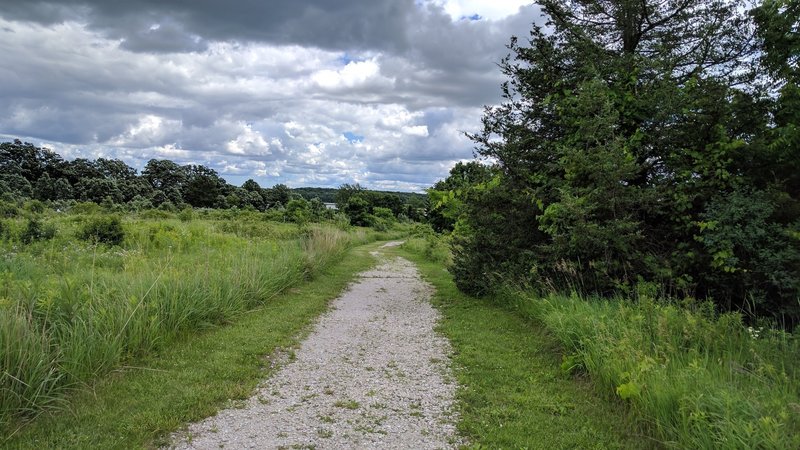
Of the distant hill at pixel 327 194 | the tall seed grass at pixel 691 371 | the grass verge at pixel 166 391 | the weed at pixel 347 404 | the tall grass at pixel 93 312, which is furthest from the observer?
the distant hill at pixel 327 194

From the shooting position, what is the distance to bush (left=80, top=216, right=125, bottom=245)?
16203mm

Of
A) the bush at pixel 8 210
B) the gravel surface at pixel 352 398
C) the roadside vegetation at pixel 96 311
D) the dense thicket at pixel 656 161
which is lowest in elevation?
the gravel surface at pixel 352 398

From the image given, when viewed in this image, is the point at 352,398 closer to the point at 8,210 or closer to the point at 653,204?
the point at 653,204

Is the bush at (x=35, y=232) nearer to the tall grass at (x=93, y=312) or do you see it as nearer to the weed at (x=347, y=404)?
the tall grass at (x=93, y=312)

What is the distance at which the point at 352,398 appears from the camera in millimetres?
5109

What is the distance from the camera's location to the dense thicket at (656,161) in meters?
7.18

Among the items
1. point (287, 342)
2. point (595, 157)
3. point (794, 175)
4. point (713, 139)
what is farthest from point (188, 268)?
point (794, 175)

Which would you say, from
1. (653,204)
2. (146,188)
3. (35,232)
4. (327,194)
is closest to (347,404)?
(653,204)

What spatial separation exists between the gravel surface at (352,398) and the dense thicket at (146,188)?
31816 millimetres

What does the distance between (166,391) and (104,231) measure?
14.0m

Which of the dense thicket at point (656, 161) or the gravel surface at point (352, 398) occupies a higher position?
the dense thicket at point (656, 161)

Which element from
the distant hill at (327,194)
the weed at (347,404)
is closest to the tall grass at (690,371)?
the weed at (347,404)

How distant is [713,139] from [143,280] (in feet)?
31.4

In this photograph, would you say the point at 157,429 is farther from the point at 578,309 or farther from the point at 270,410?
the point at 578,309
